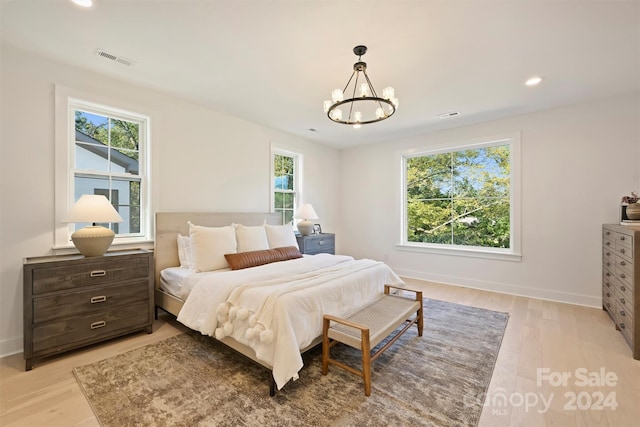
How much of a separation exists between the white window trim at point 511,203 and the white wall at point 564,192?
75 mm

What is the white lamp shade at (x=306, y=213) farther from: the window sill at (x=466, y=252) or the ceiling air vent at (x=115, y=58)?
the ceiling air vent at (x=115, y=58)

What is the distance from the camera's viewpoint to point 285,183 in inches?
195

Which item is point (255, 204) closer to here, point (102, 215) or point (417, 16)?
point (102, 215)

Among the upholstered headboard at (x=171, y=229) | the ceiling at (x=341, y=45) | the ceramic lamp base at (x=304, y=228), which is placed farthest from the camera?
the ceramic lamp base at (x=304, y=228)

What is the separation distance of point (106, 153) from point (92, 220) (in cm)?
101

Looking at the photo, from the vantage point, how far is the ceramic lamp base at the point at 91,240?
240cm

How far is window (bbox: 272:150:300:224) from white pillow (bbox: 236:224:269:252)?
1294mm

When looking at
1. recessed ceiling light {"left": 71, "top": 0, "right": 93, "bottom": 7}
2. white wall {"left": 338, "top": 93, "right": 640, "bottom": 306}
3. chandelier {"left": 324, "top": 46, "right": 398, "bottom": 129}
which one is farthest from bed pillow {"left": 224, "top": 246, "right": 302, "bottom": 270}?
white wall {"left": 338, "top": 93, "right": 640, "bottom": 306}

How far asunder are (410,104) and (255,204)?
268cm

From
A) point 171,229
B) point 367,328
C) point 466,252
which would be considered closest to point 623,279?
point 466,252

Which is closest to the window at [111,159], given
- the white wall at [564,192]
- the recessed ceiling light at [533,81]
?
the recessed ceiling light at [533,81]

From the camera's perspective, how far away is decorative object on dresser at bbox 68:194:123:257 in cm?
237

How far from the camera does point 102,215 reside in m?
2.43

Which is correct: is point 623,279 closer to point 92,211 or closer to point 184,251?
point 184,251
